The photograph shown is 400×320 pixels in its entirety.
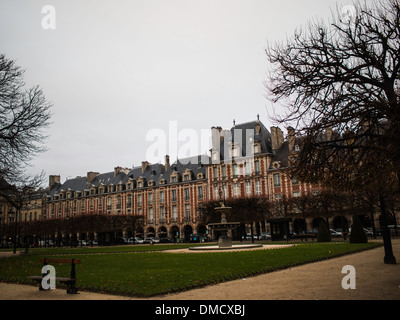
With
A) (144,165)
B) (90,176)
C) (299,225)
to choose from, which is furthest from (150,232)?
(299,225)

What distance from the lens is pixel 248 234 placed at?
4950 cm

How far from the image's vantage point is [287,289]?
838 centimetres

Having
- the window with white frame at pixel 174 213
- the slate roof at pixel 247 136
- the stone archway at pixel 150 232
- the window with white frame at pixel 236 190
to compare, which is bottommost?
the stone archway at pixel 150 232

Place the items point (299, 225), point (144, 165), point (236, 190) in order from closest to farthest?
point (299, 225), point (236, 190), point (144, 165)

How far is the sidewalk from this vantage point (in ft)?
24.8

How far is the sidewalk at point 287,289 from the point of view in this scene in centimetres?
757

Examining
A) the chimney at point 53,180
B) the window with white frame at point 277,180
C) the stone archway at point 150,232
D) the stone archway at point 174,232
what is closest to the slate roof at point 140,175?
the chimney at point 53,180

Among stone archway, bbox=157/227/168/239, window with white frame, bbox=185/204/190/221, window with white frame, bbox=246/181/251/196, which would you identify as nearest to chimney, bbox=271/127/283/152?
window with white frame, bbox=246/181/251/196

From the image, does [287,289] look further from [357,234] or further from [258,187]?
[258,187]

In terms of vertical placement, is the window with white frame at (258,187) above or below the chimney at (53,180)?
below

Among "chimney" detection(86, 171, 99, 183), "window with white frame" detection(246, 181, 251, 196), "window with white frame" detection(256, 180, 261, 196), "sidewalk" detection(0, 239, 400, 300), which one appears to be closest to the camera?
"sidewalk" detection(0, 239, 400, 300)

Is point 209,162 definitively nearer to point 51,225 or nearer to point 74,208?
point 51,225

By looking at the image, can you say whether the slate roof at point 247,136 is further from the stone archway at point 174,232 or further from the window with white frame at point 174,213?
the stone archway at point 174,232

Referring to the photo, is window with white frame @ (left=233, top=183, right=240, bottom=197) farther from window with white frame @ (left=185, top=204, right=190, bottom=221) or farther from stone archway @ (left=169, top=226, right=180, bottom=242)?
stone archway @ (left=169, top=226, right=180, bottom=242)
